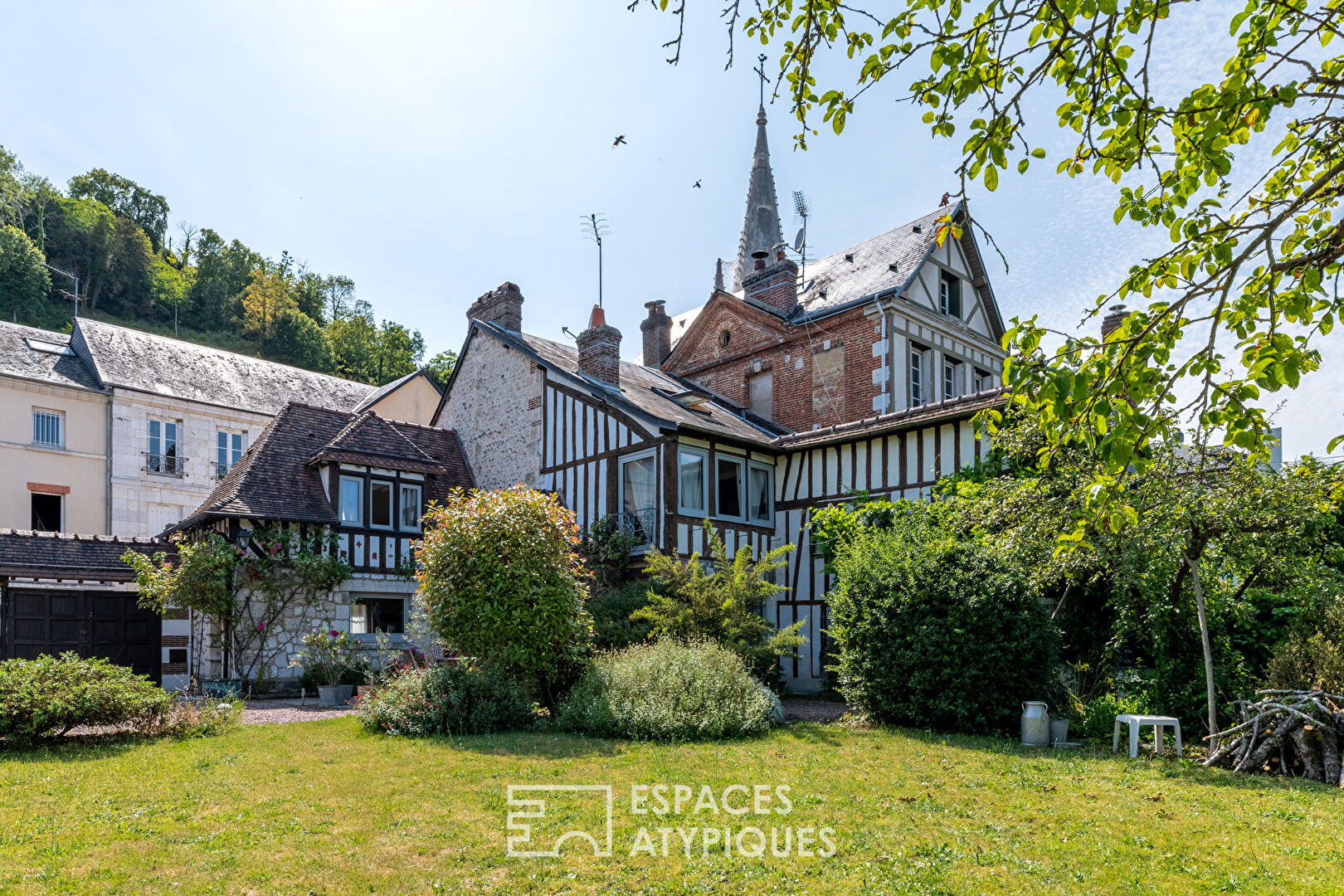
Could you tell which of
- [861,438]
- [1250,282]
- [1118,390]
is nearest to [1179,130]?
[1250,282]

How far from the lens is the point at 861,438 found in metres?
13.5

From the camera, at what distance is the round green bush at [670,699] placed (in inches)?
322

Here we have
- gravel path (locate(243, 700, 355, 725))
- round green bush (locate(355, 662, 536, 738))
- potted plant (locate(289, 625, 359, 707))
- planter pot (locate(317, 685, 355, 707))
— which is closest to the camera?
round green bush (locate(355, 662, 536, 738))

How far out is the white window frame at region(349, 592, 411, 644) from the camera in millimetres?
14516

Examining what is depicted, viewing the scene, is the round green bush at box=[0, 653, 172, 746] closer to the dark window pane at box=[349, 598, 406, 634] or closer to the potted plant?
the potted plant

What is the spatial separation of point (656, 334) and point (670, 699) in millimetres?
14100

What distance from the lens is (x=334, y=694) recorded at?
39.7 feet

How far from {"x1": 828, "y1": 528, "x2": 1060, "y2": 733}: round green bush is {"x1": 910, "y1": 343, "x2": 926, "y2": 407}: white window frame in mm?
7747

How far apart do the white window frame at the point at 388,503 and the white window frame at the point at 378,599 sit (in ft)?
3.91

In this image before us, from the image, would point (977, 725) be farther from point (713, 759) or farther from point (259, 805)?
point (259, 805)

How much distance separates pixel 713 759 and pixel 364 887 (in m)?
3.49

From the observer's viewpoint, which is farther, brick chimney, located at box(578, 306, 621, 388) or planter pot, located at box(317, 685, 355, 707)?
brick chimney, located at box(578, 306, 621, 388)

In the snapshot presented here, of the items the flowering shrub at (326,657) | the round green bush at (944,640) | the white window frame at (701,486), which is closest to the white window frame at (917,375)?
the white window frame at (701,486)

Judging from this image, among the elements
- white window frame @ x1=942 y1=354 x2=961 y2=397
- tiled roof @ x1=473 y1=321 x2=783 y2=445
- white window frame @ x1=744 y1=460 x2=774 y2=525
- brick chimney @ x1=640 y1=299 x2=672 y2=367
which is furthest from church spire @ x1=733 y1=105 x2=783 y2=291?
white window frame @ x1=744 y1=460 x2=774 y2=525
